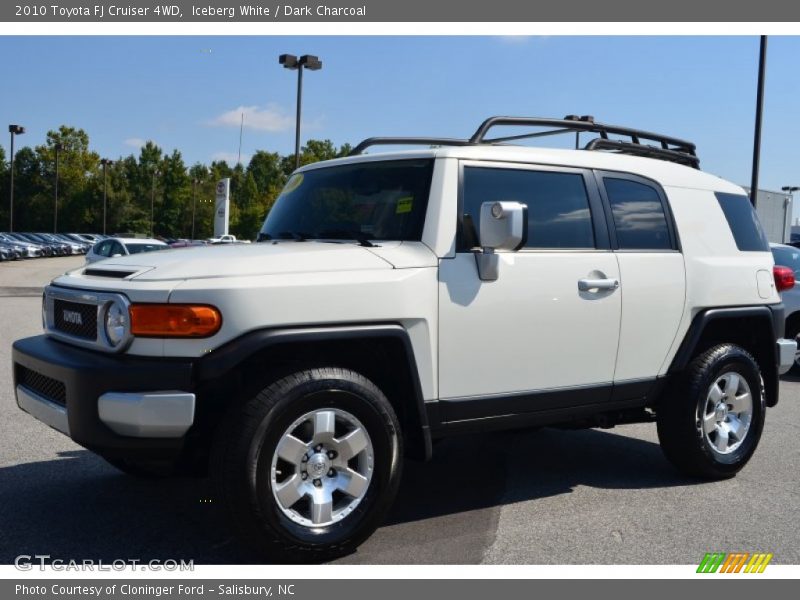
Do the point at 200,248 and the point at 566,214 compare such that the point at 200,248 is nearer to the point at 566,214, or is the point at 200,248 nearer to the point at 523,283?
the point at 523,283

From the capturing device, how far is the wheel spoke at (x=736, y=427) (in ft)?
17.9

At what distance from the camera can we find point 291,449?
3.62 metres

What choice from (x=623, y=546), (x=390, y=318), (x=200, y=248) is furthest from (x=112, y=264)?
(x=623, y=546)

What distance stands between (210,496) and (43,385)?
102 centimetres

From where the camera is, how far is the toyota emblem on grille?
387cm

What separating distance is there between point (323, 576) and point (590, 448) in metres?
3.26

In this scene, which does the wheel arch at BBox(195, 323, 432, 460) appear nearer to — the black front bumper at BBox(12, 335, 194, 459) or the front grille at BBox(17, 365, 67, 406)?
the black front bumper at BBox(12, 335, 194, 459)

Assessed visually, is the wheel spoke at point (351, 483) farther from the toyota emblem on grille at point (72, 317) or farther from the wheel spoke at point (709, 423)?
the wheel spoke at point (709, 423)

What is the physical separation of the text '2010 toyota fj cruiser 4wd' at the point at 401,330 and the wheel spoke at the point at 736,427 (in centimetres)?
1

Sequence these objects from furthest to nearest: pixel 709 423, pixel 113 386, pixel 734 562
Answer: pixel 709 423, pixel 734 562, pixel 113 386

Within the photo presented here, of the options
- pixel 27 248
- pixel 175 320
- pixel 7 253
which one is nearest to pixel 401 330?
pixel 175 320

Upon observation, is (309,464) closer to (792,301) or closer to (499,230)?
(499,230)

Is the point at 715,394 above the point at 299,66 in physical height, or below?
below
